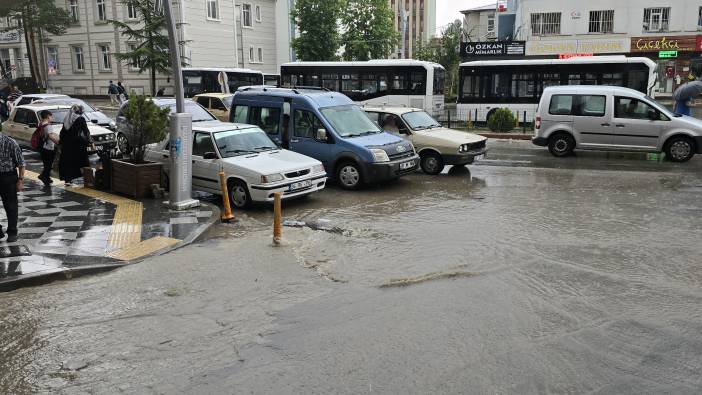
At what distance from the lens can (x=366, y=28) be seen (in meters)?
48.1

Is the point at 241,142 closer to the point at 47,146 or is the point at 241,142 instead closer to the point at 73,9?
the point at 47,146

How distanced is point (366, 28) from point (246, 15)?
1036cm

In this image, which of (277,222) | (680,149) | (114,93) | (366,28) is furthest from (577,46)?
(277,222)

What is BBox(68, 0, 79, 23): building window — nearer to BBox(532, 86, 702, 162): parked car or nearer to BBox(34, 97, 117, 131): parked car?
BBox(34, 97, 117, 131): parked car

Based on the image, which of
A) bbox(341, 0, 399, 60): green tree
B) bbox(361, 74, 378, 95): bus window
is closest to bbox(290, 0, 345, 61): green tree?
bbox(341, 0, 399, 60): green tree

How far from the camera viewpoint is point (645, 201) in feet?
36.6

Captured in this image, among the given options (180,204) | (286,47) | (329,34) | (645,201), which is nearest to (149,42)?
(329,34)

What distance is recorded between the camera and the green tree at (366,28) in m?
47.8

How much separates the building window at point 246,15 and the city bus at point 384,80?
2360cm

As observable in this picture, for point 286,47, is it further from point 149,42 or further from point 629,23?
point 629,23

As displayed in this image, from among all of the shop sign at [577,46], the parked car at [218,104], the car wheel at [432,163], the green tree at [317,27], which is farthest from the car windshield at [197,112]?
the green tree at [317,27]

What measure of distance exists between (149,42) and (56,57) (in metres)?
17.0

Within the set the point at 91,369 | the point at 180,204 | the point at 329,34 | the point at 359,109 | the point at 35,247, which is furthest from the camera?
the point at 329,34

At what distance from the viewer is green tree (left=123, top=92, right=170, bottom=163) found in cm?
1111
